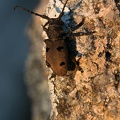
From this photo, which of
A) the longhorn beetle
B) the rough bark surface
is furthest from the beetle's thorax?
the rough bark surface

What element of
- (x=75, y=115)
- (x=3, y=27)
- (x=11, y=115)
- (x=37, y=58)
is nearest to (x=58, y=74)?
(x=75, y=115)

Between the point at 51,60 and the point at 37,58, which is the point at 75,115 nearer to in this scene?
the point at 51,60

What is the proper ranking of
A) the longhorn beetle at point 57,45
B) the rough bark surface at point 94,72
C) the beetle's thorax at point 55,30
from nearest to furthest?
the rough bark surface at point 94,72, the longhorn beetle at point 57,45, the beetle's thorax at point 55,30

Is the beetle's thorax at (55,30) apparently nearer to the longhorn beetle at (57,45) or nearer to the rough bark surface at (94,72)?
the longhorn beetle at (57,45)

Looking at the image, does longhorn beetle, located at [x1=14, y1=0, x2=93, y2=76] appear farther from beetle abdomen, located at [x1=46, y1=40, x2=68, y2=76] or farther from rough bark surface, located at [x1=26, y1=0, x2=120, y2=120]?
rough bark surface, located at [x1=26, y1=0, x2=120, y2=120]

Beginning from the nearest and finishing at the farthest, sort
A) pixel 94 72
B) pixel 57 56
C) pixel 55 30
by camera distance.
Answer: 1. pixel 94 72
2. pixel 57 56
3. pixel 55 30

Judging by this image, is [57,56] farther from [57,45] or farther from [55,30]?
[55,30]

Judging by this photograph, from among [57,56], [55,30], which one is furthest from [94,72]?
[55,30]

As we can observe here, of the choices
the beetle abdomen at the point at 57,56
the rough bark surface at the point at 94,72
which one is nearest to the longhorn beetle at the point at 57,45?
the beetle abdomen at the point at 57,56
